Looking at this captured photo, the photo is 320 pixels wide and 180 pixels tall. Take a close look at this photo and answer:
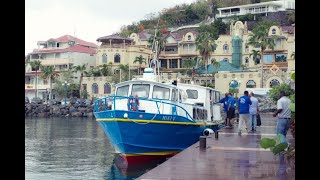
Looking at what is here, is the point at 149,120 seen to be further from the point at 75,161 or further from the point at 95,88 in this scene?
the point at 95,88

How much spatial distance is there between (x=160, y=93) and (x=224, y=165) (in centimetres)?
792

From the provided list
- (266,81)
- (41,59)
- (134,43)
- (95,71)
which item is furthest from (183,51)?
(41,59)

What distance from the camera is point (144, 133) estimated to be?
16.0 metres

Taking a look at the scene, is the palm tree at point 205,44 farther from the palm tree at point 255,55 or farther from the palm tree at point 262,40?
the palm tree at point 255,55

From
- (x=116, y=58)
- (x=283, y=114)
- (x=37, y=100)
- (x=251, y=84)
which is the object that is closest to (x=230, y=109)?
(x=283, y=114)

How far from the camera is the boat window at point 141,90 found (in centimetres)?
1748

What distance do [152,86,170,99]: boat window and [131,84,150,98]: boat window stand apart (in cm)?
27

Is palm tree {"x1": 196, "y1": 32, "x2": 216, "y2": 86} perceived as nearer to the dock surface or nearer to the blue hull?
the blue hull

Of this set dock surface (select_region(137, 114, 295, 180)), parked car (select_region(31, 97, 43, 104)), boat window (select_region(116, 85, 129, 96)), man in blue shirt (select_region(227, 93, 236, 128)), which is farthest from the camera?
parked car (select_region(31, 97, 43, 104))

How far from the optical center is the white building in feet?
276

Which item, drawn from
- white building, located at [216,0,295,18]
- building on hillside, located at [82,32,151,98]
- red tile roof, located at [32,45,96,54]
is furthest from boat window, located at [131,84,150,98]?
white building, located at [216,0,295,18]

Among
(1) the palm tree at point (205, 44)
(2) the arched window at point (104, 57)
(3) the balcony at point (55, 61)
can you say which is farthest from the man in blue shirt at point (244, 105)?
(3) the balcony at point (55, 61)

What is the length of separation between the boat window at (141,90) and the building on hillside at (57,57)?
48100 mm
